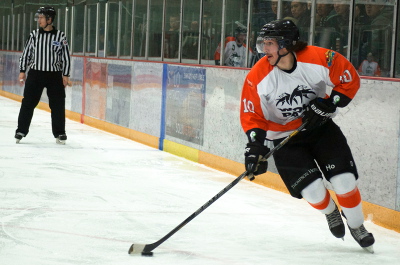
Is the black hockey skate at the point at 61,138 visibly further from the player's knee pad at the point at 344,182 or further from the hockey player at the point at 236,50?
the player's knee pad at the point at 344,182

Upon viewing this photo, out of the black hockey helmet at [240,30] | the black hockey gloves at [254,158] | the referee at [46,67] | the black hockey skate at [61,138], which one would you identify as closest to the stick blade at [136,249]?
the black hockey gloves at [254,158]

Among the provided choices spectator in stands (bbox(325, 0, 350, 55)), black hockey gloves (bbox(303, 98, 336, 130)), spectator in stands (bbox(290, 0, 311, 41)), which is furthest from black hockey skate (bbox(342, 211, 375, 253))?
spectator in stands (bbox(290, 0, 311, 41))

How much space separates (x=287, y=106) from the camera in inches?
146

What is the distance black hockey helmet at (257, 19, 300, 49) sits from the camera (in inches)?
142

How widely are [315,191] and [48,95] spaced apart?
4.98 metres

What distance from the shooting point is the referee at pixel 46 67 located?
310 inches

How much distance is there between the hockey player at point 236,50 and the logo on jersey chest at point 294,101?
3382 millimetres

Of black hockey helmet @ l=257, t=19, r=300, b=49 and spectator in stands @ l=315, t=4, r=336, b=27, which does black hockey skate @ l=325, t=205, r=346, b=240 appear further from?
spectator in stands @ l=315, t=4, r=336, b=27

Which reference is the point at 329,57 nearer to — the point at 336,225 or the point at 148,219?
the point at 336,225

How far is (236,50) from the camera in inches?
291

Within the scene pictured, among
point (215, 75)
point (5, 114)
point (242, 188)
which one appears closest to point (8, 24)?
point (5, 114)

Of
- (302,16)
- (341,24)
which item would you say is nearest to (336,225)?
(341,24)

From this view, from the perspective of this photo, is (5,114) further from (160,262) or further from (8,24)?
(160,262)

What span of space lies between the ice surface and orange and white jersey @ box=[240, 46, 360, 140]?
2.14 feet
